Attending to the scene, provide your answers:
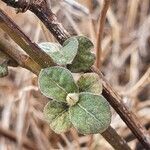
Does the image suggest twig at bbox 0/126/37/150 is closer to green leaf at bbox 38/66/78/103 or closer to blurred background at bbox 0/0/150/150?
blurred background at bbox 0/0/150/150

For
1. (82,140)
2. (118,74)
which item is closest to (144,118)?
(82,140)

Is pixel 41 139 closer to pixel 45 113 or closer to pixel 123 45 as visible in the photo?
pixel 123 45

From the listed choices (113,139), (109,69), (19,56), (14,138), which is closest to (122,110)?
(113,139)

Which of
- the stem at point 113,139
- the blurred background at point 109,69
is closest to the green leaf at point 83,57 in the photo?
the stem at point 113,139

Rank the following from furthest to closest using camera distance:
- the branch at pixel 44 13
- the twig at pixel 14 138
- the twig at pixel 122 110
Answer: the twig at pixel 14 138
the twig at pixel 122 110
the branch at pixel 44 13

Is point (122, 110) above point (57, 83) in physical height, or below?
below

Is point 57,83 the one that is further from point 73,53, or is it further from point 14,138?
point 14,138

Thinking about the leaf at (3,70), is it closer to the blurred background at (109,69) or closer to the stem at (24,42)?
the stem at (24,42)
